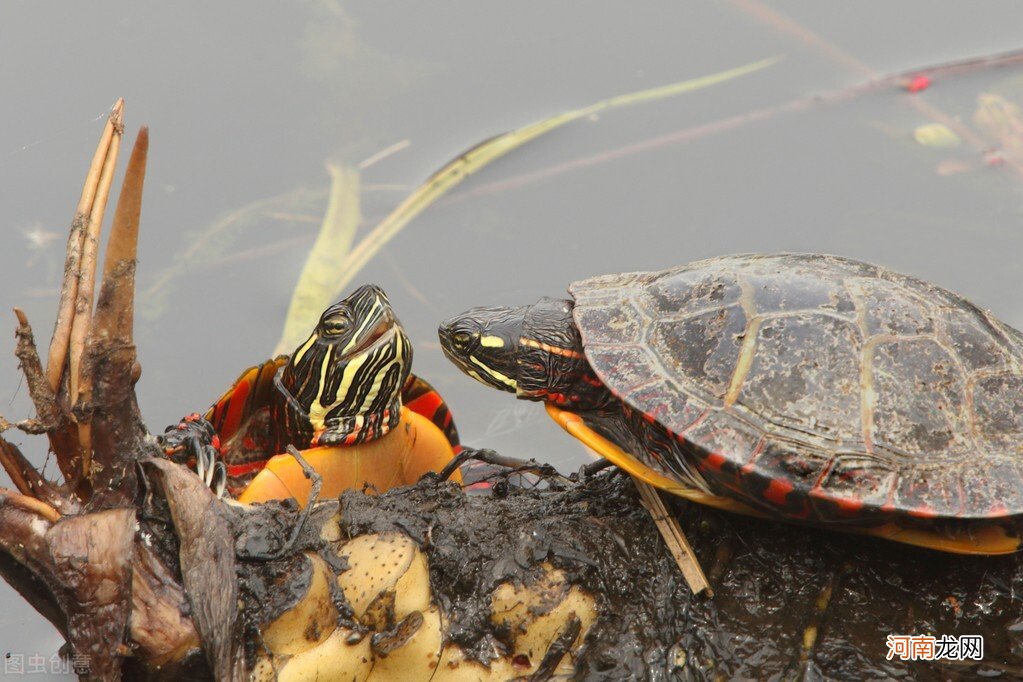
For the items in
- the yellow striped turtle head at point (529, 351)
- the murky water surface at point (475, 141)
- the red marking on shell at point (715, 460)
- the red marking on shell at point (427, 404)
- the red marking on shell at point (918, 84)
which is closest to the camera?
the red marking on shell at point (715, 460)

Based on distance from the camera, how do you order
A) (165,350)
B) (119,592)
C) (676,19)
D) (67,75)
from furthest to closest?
(676,19) < (67,75) < (165,350) < (119,592)

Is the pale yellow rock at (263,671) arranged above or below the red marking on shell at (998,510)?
below

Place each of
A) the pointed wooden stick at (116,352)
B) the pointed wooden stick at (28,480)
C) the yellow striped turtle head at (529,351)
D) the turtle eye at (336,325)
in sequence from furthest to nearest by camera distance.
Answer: the turtle eye at (336,325) < the yellow striped turtle head at (529,351) < the pointed wooden stick at (28,480) < the pointed wooden stick at (116,352)

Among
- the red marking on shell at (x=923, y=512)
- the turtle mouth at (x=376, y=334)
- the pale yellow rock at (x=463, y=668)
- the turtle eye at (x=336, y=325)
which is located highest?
the turtle eye at (x=336, y=325)

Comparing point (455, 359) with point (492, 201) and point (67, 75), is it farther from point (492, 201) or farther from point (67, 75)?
point (67, 75)

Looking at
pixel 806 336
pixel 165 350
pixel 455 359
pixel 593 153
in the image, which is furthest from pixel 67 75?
pixel 806 336

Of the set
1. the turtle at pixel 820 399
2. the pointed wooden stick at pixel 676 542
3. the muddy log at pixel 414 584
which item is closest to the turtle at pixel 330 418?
the muddy log at pixel 414 584

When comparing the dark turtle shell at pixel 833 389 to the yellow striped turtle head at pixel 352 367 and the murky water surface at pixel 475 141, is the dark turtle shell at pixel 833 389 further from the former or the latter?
the murky water surface at pixel 475 141

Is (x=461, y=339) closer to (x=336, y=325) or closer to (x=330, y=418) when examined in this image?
(x=336, y=325)

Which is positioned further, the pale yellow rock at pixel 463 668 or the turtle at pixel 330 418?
the turtle at pixel 330 418
